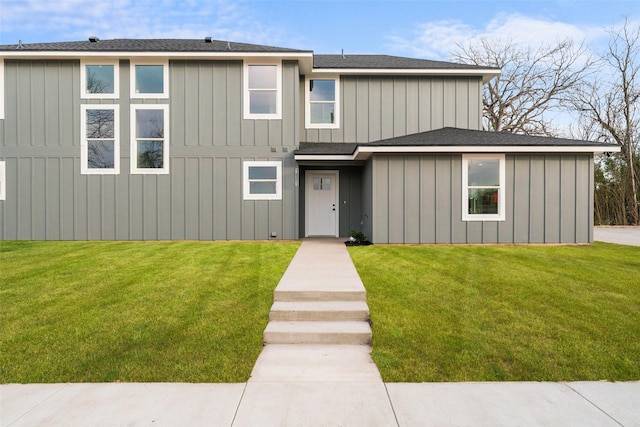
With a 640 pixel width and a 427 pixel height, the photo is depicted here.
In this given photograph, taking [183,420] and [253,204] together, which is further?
[253,204]

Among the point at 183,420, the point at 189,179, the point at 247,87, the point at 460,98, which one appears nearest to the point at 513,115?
the point at 460,98

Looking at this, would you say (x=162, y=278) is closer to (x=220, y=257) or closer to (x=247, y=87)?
(x=220, y=257)

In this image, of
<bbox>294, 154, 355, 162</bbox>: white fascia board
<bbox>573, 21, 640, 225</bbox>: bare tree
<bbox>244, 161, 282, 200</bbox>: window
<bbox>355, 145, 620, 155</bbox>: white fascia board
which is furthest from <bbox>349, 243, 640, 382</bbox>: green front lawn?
<bbox>573, 21, 640, 225</bbox>: bare tree

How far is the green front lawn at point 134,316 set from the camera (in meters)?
2.88

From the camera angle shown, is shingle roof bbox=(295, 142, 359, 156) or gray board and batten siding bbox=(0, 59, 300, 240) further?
gray board and batten siding bbox=(0, 59, 300, 240)

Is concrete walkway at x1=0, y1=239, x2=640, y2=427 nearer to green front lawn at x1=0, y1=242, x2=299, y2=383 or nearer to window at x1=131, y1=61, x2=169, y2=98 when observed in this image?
green front lawn at x1=0, y1=242, x2=299, y2=383

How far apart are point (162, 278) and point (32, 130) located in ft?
26.6

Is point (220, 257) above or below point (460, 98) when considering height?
below

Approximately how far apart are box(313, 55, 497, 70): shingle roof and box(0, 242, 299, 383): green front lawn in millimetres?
7564

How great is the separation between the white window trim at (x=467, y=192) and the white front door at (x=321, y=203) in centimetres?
396

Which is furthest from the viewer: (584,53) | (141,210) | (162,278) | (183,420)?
(584,53)

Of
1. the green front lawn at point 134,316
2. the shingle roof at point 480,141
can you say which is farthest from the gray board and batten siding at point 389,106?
the green front lawn at point 134,316

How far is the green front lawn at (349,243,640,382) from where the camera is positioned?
289 centimetres

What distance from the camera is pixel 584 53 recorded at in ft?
60.3
